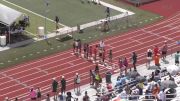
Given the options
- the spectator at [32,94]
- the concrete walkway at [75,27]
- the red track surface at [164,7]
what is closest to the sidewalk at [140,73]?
the spectator at [32,94]

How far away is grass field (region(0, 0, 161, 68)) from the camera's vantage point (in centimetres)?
3569

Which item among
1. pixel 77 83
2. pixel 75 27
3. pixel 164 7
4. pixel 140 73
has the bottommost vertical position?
pixel 77 83

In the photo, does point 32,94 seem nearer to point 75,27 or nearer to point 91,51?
point 91,51

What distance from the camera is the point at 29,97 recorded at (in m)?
30.1

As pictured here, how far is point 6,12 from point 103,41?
6.52 meters

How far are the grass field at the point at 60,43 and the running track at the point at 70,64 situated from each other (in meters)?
0.63

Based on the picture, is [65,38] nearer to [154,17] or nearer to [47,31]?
[47,31]

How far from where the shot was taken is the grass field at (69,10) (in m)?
41.8

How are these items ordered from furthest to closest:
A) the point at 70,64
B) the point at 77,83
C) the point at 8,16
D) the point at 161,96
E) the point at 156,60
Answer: the point at 8,16 < the point at 70,64 < the point at 156,60 < the point at 77,83 < the point at 161,96

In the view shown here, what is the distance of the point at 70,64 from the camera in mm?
34875

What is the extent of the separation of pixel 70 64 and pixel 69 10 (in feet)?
31.0

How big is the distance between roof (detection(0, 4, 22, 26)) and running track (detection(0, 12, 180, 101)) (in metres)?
3.83

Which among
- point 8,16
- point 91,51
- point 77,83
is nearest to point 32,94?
point 77,83

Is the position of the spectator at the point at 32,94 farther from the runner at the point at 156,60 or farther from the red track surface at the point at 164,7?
the red track surface at the point at 164,7
